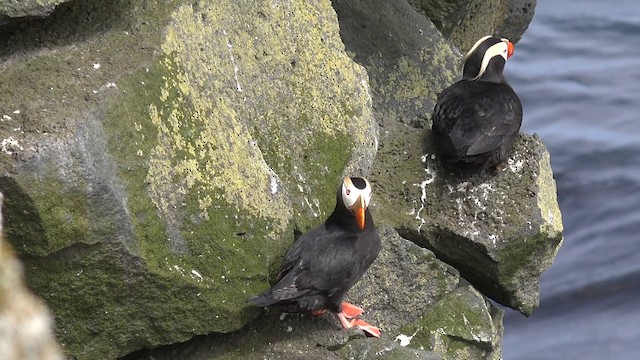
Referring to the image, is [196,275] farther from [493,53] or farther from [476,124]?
[493,53]

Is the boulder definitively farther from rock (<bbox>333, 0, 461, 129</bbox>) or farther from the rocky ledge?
rock (<bbox>333, 0, 461, 129</bbox>)

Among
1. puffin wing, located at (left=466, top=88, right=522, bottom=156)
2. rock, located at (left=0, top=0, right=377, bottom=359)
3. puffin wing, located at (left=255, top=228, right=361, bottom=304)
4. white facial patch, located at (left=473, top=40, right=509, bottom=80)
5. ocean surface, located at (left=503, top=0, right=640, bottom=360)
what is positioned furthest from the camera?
ocean surface, located at (left=503, top=0, right=640, bottom=360)

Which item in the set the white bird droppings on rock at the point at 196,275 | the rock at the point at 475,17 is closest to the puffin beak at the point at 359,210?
the white bird droppings on rock at the point at 196,275

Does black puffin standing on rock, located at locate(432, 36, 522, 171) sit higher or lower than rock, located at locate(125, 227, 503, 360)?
higher

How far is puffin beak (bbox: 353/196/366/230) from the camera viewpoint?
4.20 meters

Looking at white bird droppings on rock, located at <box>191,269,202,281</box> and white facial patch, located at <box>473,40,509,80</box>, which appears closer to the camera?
white bird droppings on rock, located at <box>191,269,202,281</box>

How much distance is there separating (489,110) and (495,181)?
1.19 ft

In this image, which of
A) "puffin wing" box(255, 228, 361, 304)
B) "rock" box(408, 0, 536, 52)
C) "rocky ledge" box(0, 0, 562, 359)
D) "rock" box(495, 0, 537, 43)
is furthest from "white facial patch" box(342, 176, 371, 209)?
"rock" box(495, 0, 537, 43)

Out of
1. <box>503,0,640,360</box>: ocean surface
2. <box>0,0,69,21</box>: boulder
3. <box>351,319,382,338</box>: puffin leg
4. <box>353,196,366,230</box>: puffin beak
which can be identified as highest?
<box>0,0,69,21</box>: boulder

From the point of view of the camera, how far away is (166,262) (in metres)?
3.77

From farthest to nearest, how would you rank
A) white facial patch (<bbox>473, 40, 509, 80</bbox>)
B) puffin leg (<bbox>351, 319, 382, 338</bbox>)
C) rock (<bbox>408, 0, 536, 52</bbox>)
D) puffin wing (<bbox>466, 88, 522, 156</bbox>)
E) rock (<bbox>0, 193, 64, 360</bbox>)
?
rock (<bbox>408, 0, 536, 52</bbox>), white facial patch (<bbox>473, 40, 509, 80</bbox>), puffin wing (<bbox>466, 88, 522, 156</bbox>), puffin leg (<bbox>351, 319, 382, 338</bbox>), rock (<bbox>0, 193, 64, 360</bbox>)

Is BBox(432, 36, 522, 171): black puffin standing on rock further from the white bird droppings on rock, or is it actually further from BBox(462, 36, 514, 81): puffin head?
the white bird droppings on rock

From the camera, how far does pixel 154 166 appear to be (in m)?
3.75

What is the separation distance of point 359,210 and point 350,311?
0.46 m
